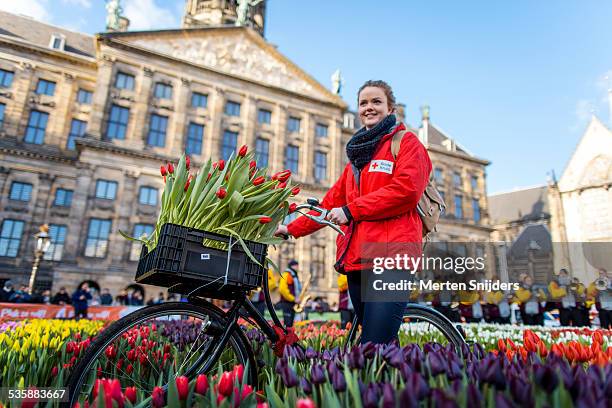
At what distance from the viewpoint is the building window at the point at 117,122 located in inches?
1014

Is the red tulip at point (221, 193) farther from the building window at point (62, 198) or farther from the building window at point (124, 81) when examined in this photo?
the building window at point (62, 198)

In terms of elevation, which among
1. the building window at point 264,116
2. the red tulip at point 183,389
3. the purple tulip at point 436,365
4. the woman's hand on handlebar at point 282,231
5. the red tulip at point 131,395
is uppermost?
the building window at point 264,116

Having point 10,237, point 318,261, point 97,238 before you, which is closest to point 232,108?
point 97,238

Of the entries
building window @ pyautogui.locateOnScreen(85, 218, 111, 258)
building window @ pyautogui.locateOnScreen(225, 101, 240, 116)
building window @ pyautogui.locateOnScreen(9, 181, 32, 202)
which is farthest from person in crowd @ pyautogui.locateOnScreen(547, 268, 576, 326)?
building window @ pyautogui.locateOnScreen(9, 181, 32, 202)

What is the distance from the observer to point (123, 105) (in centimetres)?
2647

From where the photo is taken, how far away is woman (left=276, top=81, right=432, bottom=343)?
8.57 ft

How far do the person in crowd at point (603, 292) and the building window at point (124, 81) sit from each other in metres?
28.1

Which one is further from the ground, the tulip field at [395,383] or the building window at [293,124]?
the building window at [293,124]

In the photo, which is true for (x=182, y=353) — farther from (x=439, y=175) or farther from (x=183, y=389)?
(x=439, y=175)

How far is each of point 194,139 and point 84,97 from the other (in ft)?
31.7

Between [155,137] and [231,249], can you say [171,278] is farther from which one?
[155,137]

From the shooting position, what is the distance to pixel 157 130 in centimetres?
2738

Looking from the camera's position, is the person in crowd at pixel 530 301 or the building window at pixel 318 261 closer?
the person in crowd at pixel 530 301

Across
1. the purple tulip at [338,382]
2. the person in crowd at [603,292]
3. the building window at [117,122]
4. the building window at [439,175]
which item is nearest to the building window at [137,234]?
the building window at [117,122]
